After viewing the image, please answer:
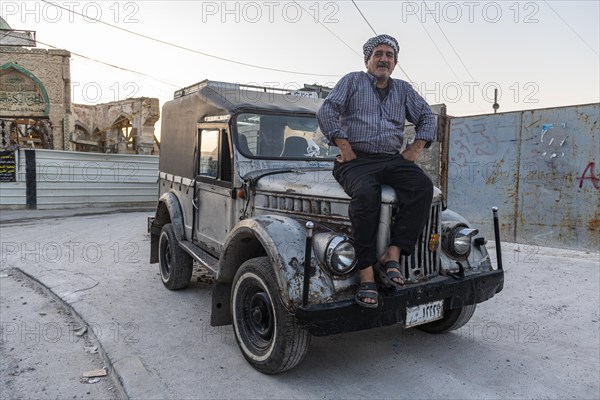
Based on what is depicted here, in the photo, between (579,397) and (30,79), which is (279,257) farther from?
(30,79)

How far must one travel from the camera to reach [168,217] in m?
5.87

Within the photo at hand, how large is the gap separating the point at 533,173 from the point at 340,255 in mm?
5690

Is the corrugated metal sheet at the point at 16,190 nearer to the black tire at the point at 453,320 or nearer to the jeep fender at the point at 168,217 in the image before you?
the jeep fender at the point at 168,217

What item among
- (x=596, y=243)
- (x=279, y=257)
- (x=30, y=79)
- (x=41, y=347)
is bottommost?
(x=41, y=347)

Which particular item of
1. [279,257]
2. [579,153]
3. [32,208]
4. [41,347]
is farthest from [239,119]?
[32,208]

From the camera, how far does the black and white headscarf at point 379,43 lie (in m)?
3.42

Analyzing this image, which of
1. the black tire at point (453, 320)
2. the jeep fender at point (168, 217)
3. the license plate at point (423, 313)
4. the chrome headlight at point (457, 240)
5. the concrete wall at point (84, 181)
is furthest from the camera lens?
the concrete wall at point (84, 181)

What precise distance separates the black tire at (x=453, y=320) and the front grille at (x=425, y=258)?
691 millimetres

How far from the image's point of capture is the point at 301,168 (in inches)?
169

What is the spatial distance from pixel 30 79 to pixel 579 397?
20.7 m

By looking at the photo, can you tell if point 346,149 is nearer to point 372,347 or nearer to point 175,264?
point 372,347

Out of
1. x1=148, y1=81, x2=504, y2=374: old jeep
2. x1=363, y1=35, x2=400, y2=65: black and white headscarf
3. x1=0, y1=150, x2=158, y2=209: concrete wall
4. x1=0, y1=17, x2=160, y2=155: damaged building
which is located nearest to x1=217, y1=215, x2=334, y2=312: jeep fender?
x1=148, y1=81, x2=504, y2=374: old jeep

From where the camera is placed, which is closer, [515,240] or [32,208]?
[515,240]

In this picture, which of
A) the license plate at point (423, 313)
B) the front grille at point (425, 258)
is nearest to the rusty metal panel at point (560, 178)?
the front grille at point (425, 258)
